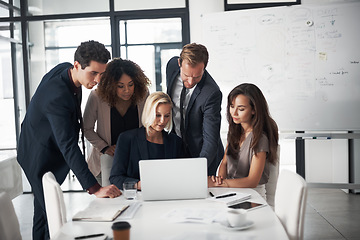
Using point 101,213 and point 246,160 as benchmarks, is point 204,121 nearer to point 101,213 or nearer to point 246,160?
point 246,160

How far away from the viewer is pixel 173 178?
1946 mm

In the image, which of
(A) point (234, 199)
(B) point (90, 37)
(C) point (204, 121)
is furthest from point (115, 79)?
(B) point (90, 37)

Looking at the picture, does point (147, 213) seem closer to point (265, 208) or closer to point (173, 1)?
point (265, 208)

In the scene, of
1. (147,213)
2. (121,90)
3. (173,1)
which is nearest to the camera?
(147,213)

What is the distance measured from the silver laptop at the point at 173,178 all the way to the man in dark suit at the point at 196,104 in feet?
1.93

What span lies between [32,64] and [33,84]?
250 millimetres

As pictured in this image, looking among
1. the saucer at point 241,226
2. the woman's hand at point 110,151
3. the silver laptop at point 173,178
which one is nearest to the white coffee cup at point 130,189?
the silver laptop at point 173,178

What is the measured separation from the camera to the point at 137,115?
2.71 meters

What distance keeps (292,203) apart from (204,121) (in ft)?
3.50

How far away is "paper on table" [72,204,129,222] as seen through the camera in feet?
5.49

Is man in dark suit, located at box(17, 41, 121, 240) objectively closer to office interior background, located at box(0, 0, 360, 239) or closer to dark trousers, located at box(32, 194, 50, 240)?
dark trousers, located at box(32, 194, 50, 240)

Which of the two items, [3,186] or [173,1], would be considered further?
[173,1]

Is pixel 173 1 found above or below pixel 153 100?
above

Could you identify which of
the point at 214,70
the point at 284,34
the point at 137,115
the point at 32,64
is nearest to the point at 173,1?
the point at 214,70
